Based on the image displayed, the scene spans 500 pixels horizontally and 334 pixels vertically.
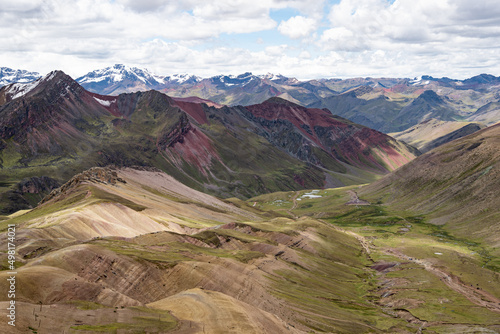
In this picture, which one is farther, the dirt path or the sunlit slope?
the dirt path

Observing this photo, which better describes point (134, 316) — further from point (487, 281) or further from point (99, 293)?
point (487, 281)

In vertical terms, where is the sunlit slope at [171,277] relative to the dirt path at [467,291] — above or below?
above

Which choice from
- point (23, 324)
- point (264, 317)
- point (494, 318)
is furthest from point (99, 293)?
point (494, 318)

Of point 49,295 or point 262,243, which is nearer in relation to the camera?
point 49,295

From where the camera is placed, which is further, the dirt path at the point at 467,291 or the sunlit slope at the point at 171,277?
the dirt path at the point at 467,291

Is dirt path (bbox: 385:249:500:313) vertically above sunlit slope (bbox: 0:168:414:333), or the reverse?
sunlit slope (bbox: 0:168:414:333)

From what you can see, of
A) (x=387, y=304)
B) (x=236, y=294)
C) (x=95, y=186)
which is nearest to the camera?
(x=236, y=294)

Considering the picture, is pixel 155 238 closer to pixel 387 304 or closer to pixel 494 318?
pixel 387 304

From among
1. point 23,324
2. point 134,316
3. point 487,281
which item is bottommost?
point 487,281

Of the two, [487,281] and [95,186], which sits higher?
[95,186]

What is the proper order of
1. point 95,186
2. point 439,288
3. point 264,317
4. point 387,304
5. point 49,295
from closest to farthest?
point 49,295 → point 264,317 → point 387,304 → point 439,288 → point 95,186
